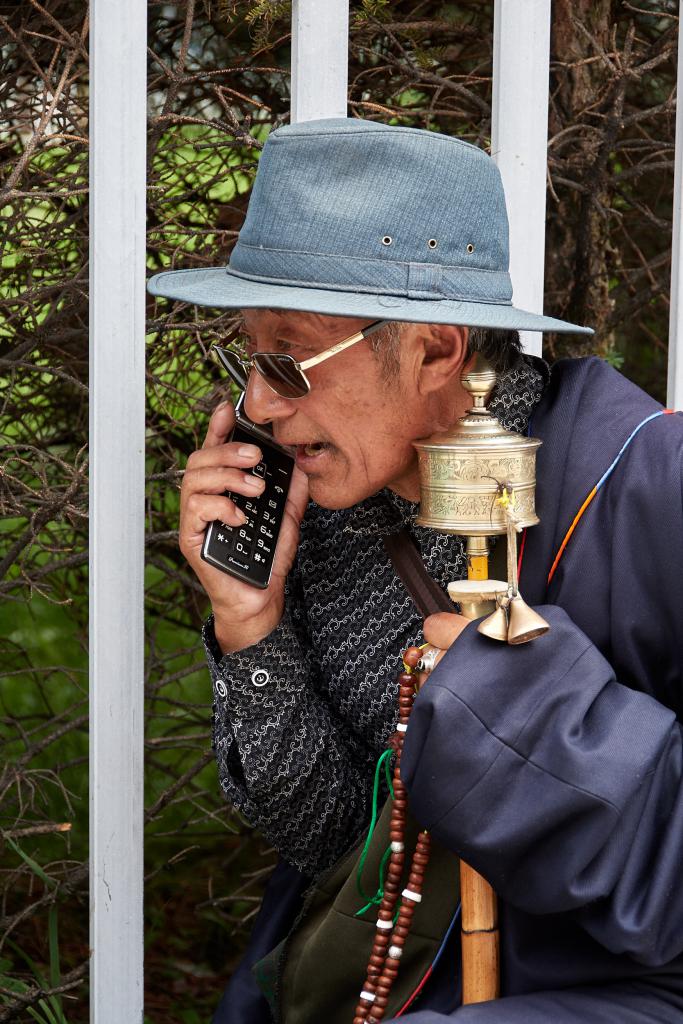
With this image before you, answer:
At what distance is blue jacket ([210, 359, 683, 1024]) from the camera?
56.8 inches

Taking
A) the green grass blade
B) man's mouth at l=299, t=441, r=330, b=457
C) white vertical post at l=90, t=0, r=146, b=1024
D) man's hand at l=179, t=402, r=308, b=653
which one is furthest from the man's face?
the green grass blade

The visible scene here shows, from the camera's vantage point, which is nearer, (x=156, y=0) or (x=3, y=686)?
(x=156, y=0)

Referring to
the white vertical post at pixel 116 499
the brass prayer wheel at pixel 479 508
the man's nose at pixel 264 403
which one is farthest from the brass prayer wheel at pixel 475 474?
the white vertical post at pixel 116 499

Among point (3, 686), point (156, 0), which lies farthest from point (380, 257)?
point (3, 686)

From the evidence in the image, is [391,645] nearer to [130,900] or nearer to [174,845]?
[130,900]

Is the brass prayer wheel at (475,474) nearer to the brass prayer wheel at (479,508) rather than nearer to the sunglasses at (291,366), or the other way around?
the brass prayer wheel at (479,508)

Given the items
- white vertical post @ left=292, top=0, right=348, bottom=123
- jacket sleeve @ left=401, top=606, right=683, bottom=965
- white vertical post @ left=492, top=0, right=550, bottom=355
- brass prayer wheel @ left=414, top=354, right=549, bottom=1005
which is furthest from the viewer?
white vertical post @ left=492, top=0, right=550, bottom=355

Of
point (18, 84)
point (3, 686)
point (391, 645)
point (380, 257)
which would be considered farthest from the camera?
point (3, 686)

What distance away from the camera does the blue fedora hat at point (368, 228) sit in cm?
158

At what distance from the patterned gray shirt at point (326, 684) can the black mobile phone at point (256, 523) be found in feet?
0.39

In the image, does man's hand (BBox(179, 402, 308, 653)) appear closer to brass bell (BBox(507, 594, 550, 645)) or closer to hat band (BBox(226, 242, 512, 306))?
hat band (BBox(226, 242, 512, 306))

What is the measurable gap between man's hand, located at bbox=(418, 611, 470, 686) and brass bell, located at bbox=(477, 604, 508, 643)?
9 cm

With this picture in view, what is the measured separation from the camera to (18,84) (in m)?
2.51

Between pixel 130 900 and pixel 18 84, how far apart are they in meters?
1.59
